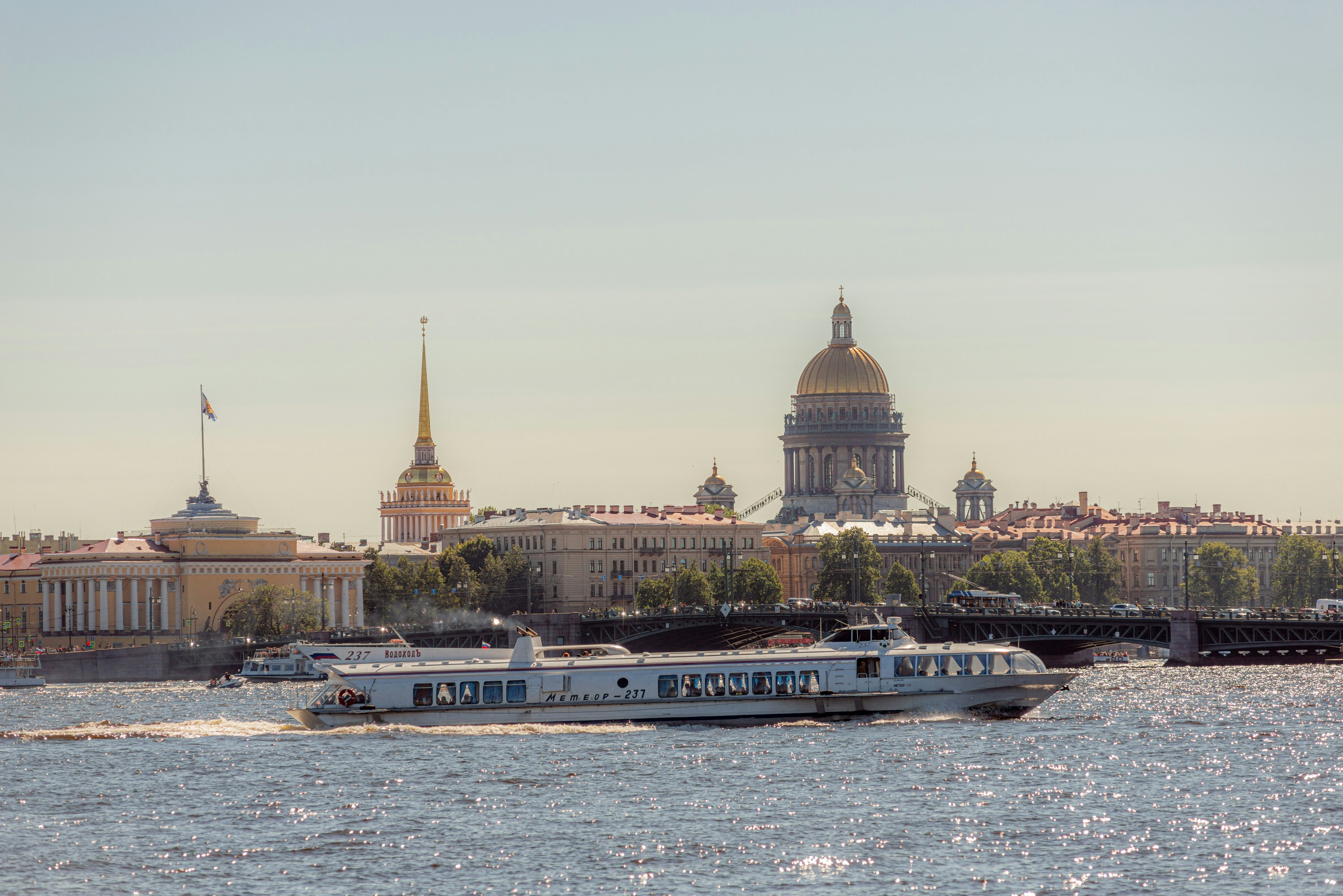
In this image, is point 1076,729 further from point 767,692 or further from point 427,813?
point 427,813

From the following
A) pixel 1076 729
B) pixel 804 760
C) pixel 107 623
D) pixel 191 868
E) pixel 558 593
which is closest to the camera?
pixel 191 868

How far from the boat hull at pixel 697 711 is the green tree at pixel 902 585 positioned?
11496 centimetres

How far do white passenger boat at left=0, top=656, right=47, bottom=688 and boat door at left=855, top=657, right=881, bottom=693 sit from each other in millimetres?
62183

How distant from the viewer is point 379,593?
17462 centimetres

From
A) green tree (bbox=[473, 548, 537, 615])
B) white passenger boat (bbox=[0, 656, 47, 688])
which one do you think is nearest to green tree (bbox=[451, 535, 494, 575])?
green tree (bbox=[473, 548, 537, 615])

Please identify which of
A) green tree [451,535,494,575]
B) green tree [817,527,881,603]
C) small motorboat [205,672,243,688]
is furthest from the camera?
green tree [451,535,494,575]

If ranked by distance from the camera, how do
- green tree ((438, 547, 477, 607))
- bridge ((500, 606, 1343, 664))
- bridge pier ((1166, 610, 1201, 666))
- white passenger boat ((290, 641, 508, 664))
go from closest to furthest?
white passenger boat ((290, 641, 508, 664))
bridge ((500, 606, 1343, 664))
bridge pier ((1166, 610, 1201, 666))
green tree ((438, 547, 477, 607))

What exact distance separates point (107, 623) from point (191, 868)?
373ft

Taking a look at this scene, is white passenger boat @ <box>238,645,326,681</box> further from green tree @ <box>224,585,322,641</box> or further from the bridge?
green tree @ <box>224,585,322,641</box>

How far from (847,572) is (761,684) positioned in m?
112

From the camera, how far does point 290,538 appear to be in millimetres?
166375

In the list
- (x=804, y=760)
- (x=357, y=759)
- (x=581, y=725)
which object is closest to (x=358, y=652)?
(x=581, y=725)

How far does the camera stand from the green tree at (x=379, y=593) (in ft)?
565

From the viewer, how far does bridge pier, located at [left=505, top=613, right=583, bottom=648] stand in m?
133
